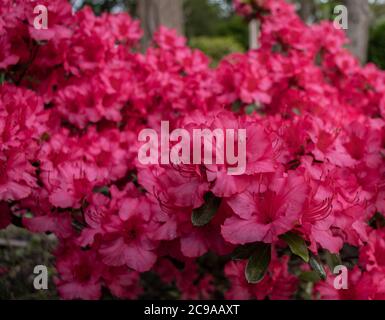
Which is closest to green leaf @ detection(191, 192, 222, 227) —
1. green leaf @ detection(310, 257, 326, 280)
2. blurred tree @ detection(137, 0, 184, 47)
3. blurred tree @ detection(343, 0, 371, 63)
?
green leaf @ detection(310, 257, 326, 280)

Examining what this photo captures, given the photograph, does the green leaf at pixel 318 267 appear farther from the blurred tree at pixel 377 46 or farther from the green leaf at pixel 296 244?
the blurred tree at pixel 377 46

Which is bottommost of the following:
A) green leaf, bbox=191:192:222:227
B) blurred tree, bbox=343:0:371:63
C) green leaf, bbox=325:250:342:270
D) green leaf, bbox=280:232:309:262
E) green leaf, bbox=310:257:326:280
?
green leaf, bbox=325:250:342:270

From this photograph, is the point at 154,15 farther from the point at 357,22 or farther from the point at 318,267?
the point at 318,267

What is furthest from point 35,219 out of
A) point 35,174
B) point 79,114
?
point 79,114

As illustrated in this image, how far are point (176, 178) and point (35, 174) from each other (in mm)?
607

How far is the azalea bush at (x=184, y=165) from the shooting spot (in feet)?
3.88

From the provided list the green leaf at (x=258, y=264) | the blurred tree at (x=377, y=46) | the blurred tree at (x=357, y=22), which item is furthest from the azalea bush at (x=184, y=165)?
the blurred tree at (x=377, y=46)

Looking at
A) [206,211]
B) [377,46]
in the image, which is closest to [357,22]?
[206,211]

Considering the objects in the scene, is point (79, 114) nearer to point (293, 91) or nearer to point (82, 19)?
point (82, 19)

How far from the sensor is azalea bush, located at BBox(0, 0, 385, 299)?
1184mm

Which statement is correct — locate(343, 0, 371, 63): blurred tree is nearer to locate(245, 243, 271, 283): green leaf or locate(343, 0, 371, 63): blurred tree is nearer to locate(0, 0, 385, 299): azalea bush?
locate(0, 0, 385, 299): azalea bush

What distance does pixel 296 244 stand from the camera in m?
1.17

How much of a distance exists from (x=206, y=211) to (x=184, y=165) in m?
0.12

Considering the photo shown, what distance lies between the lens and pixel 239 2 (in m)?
3.03
